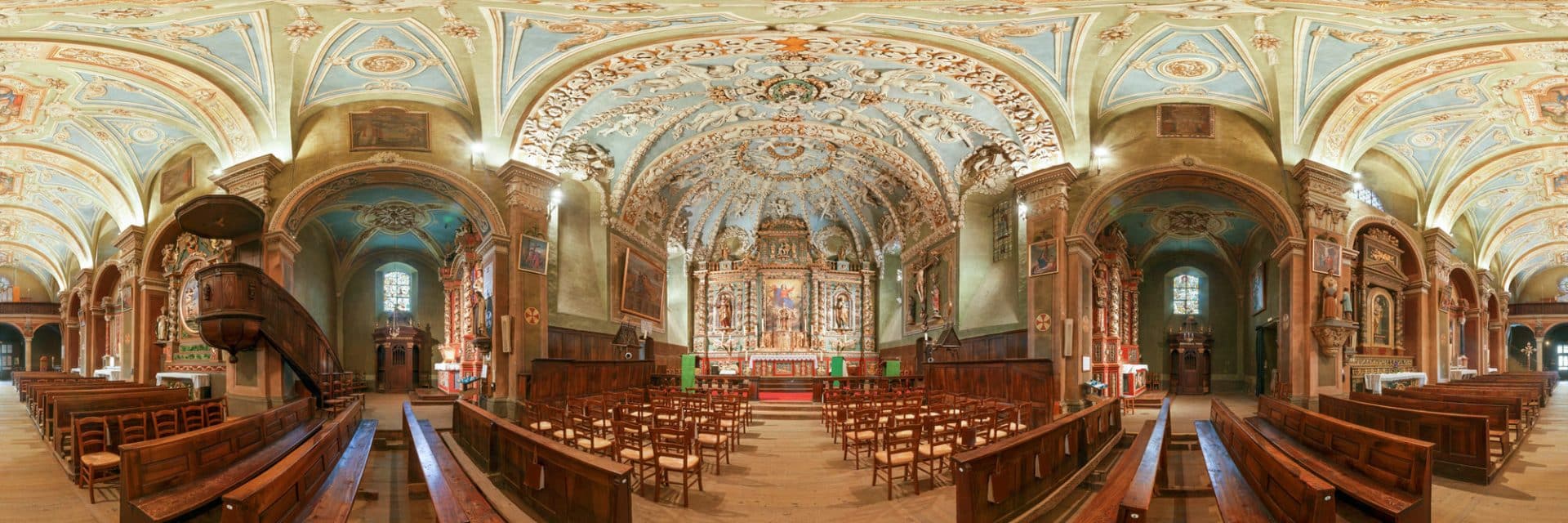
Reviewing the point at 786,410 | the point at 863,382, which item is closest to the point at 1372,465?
the point at 786,410

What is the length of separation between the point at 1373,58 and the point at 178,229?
927 inches

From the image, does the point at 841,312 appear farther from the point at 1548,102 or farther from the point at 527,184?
the point at 1548,102

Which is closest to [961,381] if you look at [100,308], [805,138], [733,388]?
[733,388]

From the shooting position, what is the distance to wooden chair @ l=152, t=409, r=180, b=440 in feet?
31.0

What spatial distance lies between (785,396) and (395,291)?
13275 millimetres

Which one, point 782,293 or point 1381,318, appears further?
point 782,293

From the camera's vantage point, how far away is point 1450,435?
8648 millimetres

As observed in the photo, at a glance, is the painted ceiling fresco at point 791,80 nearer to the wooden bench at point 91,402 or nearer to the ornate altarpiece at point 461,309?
the ornate altarpiece at point 461,309

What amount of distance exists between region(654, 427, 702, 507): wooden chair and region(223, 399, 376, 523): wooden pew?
2.42m

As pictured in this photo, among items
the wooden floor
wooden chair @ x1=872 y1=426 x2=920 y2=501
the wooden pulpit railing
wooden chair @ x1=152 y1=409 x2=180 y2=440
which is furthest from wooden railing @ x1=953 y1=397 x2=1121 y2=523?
the wooden pulpit railing

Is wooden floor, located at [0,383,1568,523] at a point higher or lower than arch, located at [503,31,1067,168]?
lower

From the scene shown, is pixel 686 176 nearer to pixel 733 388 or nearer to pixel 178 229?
pixel 733 388

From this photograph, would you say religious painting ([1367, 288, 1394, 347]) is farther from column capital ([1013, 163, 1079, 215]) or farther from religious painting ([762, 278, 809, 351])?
religious painting ([762, 278, 809, 351])

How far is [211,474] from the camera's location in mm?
6520
